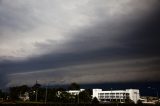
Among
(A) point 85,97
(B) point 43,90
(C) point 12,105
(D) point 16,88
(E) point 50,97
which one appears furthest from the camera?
(D) point 16,88

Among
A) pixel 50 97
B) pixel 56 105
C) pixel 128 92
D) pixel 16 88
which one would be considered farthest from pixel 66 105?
pixel 128 92

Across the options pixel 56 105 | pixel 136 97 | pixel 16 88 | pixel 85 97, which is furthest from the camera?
pixel 136 97

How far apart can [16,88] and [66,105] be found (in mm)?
95657

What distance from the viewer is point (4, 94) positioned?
126m

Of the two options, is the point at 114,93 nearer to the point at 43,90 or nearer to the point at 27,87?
the point at 27,87

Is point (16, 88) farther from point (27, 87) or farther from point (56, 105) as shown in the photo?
point (56, 105)

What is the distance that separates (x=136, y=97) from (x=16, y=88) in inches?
3621

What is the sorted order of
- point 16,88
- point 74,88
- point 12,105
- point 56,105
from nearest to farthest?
1. point 12,105
2. point 56,105
3. point 16,88
4. point 74,88

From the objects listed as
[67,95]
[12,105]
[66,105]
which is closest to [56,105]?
[66,105]

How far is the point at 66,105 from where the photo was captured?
237ft

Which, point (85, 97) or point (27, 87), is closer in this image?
point (85, 97)

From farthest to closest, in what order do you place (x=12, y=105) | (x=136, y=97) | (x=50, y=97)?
(x=136, y=97), (x=50, y=97), (x=12, y=105)

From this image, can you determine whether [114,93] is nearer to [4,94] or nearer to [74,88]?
[74,88]

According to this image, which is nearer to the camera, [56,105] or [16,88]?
[56,105]
